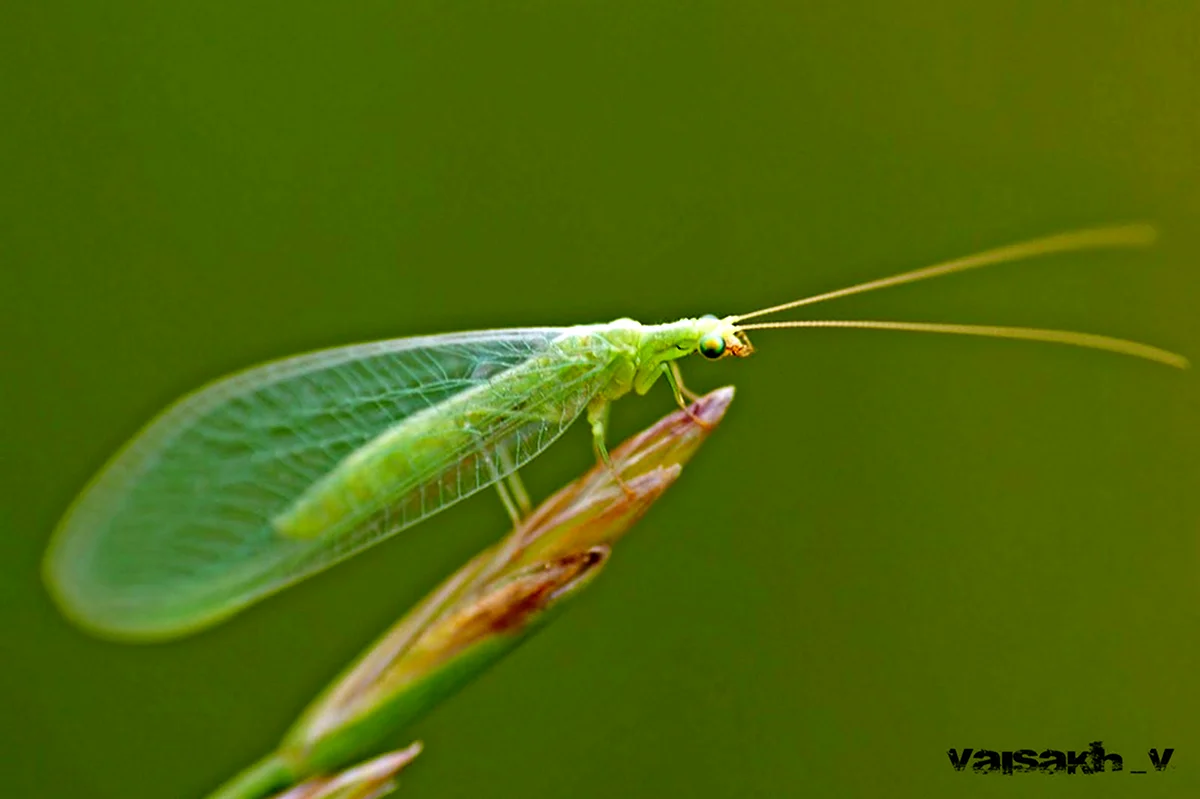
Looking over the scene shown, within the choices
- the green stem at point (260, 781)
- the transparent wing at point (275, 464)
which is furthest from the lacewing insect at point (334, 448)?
the green stem at point (260, 781)

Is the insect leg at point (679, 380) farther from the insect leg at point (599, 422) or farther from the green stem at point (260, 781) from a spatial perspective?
the green stem at point (260, 781)

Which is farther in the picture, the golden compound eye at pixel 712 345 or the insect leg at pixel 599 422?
the golden compound eye at pixel 712 345

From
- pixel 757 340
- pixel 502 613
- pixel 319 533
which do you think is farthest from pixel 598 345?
pixel 502 613

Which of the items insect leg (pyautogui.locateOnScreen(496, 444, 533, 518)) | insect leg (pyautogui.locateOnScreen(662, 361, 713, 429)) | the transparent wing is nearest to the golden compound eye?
insect leg (pyautogui.locateOnScreen(662, 361, 713, 429))

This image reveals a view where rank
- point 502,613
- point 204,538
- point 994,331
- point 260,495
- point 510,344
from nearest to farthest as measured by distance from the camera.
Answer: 1. point 502,613
2. point 994,331
3. point 204,538
4. point 260,495
5. point 510,344

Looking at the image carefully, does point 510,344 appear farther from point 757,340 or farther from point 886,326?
point 886,326

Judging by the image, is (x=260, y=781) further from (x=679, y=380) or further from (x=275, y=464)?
(x=679, y=380)
